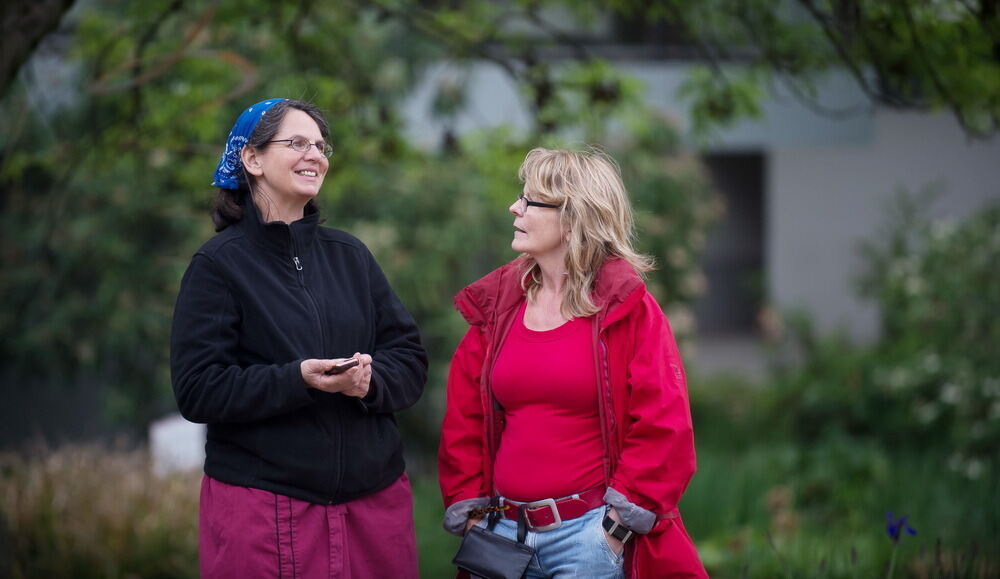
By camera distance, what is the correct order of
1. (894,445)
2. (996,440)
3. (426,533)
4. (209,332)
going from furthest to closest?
(894,445), (996,440), (426,533), (209,332)

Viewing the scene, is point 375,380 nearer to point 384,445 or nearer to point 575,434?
point 384,445

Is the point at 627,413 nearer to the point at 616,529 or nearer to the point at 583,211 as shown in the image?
the point at 616,529

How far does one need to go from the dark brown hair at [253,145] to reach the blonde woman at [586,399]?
0.59m

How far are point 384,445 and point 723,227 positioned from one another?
43.6 ft

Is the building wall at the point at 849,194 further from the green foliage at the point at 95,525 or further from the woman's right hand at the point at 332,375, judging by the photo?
the woman's right hand at the point at 332,375

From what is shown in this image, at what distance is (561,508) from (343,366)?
28.0 inches

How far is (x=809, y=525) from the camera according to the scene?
6316 millimetres

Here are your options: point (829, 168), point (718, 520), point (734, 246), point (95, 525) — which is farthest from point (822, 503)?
point (734, 246)

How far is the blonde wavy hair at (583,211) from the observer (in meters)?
2.74

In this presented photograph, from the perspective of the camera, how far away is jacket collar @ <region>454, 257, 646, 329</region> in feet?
8.85

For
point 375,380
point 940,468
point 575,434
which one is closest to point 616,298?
point 575,434

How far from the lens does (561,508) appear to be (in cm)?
273

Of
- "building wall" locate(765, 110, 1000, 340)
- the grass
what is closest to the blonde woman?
the grass

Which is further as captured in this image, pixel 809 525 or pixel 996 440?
pixel 996 440
